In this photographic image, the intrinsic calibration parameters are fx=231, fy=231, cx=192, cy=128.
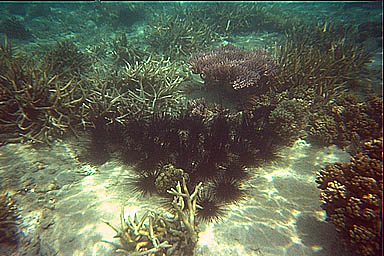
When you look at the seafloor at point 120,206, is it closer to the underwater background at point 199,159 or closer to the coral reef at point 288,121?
the underwater background at point 199,159

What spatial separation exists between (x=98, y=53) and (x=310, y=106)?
28.2 ft

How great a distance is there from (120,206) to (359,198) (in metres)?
3.58

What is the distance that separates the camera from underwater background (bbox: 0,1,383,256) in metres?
3.33

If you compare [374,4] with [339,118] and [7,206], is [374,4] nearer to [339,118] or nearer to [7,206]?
[339,118]

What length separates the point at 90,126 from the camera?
510 cm

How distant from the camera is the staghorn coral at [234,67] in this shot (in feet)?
18.7

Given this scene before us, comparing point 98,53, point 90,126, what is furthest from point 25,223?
point 98,53

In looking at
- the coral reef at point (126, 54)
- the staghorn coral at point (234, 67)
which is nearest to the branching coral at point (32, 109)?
the staghorn coral at point (234, 67)

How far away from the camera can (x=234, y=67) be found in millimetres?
5730

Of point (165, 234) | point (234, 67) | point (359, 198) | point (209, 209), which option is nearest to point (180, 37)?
point (234, 67)

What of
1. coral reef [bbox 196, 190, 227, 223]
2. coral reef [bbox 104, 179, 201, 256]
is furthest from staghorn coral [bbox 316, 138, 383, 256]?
coral reef [bbox 104, 179, 201, 256]

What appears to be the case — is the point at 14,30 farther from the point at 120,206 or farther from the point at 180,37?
the point at 120,206

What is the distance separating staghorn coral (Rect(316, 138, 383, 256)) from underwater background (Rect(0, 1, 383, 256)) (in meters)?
0.02

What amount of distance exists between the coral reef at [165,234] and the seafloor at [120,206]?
0.83 feet
